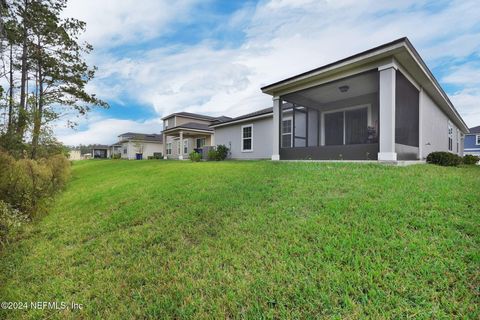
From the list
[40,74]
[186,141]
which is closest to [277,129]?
[40,74]

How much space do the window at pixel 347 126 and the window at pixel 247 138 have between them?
14.9 ft

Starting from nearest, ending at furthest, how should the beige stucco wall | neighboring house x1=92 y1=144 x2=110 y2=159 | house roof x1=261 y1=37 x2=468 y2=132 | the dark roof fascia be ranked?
the dark roof fascia → house roof x1=261 y1=37 x2=468 y2=132 → the beige stucco wall → neighboring house x1=92 y1=144 x2=110 y2=159

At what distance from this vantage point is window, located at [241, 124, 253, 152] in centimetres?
1376

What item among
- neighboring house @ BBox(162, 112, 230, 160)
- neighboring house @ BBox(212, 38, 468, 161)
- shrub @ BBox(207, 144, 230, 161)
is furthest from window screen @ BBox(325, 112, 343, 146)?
neighboring house @ BBox(162, 112, 230, 160)

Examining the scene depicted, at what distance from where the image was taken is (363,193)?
13.1 ft

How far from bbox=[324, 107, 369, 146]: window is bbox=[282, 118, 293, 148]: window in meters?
1.77

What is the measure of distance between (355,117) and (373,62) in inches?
156

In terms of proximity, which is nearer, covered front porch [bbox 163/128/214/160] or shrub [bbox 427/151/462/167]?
shrub [bbox 427/151/462/167]

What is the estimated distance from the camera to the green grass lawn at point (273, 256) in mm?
1845

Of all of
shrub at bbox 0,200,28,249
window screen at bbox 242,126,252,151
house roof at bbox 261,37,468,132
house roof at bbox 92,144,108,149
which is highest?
house roof at bbox 261,37,468,132

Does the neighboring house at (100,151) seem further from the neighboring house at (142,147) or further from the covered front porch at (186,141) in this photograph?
the covered front porch at (186,141)

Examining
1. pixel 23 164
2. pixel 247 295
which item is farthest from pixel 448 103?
pixel 23 164

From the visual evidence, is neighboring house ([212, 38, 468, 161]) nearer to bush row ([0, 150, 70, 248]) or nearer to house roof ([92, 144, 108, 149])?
bush row ([0, 150, 70, 248])

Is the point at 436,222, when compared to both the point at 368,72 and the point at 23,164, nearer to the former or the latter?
the point at 368,72
